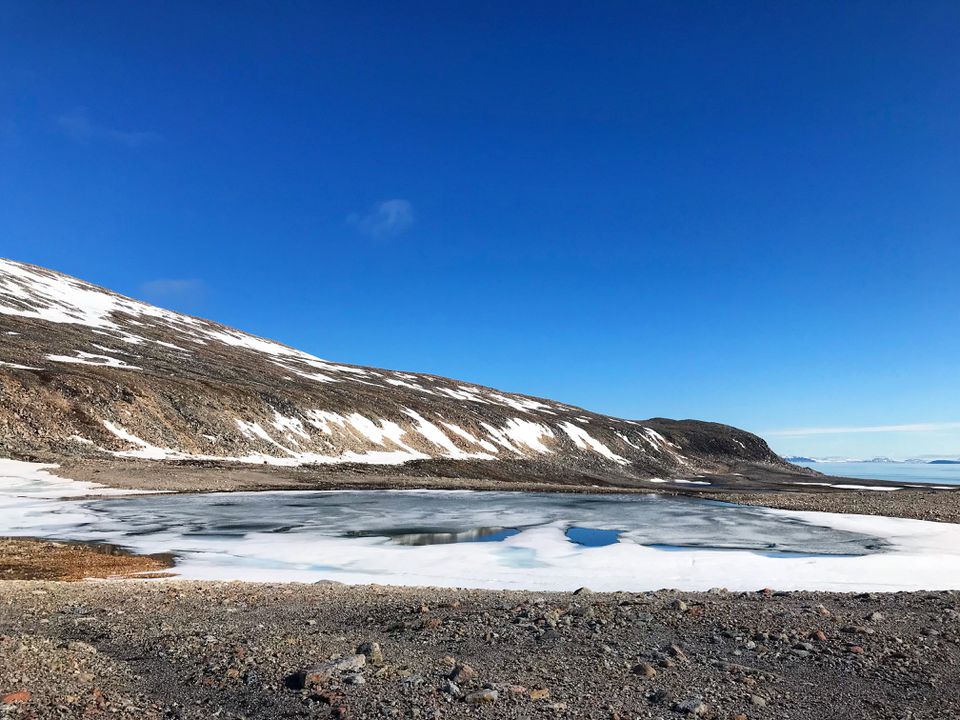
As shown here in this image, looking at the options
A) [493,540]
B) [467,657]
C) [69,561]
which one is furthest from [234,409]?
[467,657]

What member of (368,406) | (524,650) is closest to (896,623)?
(524,650)

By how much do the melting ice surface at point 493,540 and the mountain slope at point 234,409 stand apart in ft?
49.1

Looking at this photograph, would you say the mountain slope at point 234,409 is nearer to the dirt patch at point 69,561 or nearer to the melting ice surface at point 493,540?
the melting ice surface at point 493,540

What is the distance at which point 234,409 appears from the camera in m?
61.9

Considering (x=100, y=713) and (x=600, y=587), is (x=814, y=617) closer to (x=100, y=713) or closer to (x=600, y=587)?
(x=600, y=587)

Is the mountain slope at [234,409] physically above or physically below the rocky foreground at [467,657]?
above

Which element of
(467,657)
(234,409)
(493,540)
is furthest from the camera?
(234,409)

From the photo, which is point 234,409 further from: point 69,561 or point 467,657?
point 467,657

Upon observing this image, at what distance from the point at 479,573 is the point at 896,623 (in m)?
9.39

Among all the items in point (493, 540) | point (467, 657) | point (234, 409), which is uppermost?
point (234, 409)

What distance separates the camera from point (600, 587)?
49.8ft

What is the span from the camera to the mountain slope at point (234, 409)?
5048cm

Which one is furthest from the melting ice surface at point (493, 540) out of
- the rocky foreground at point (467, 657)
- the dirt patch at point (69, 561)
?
the rocky foreground at point (467, 657)

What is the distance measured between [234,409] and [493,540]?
45345 mm
